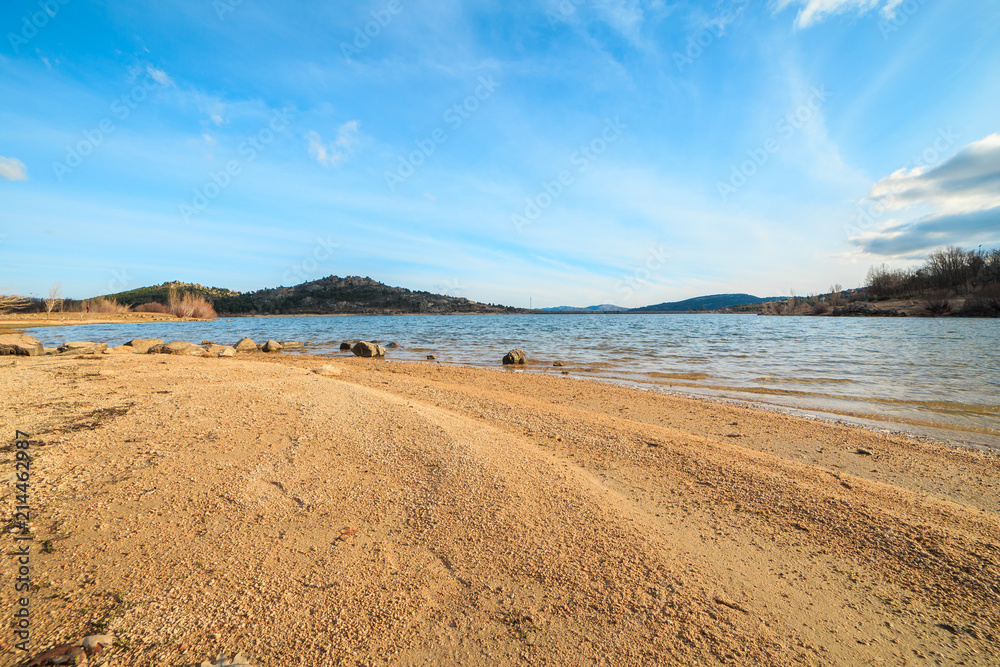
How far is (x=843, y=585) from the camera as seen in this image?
270cm

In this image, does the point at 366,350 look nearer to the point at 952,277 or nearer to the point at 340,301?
the point at 952,277

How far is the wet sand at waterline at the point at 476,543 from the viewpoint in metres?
2.08

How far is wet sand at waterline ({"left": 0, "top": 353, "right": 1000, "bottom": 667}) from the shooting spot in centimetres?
208

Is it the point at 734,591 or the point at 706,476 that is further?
the point at 706,476

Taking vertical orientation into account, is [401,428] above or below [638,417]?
above

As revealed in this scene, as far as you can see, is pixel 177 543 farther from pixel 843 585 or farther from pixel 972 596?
pixel 972 596

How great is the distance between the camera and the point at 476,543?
9.61ft

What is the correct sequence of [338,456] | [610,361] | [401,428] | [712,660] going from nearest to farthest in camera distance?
[712,660] → [338,456] → [401,428] → [610,361]

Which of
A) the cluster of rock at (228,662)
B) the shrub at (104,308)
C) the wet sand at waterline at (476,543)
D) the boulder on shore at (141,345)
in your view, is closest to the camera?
the cluster of rock at (228,662)

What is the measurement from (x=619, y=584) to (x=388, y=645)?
1.43m

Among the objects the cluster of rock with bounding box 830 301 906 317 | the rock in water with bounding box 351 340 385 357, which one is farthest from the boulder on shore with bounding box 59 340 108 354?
the cluster of rock with bounding box 830 301 906 317

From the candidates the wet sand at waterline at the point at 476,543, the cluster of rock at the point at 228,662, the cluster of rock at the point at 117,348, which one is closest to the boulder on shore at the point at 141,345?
the cluster of rock at the point at 117,348

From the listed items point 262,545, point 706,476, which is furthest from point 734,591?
point 262,545

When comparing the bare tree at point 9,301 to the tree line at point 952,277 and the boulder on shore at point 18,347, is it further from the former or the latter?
the tree line at point 952,277
